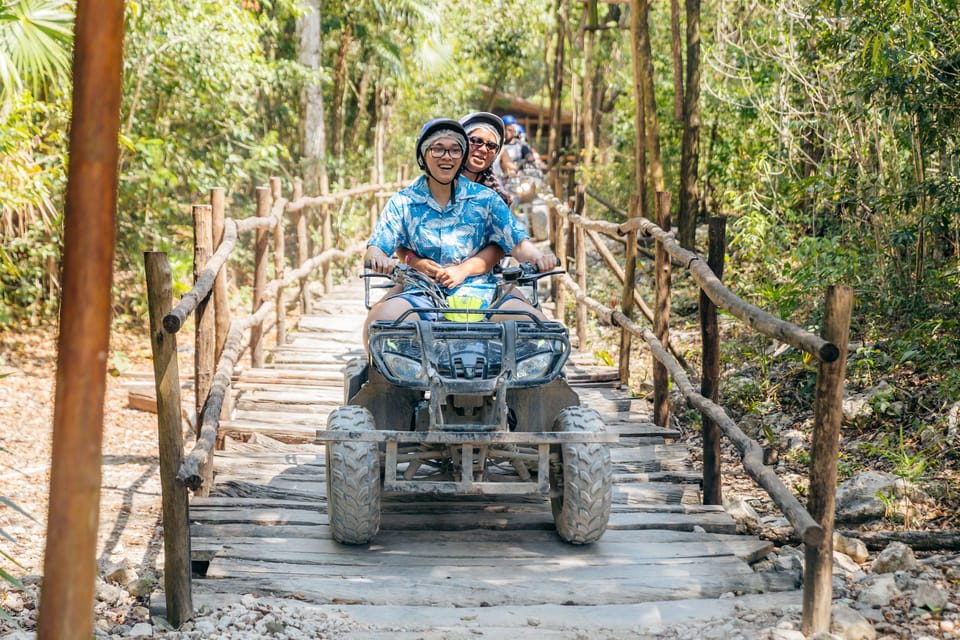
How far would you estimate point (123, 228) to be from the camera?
34.0 feet

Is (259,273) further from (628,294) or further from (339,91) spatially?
(339,91)

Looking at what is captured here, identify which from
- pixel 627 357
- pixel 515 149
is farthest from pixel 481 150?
pixel 515 149

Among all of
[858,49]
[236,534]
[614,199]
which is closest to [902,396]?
[858,49]

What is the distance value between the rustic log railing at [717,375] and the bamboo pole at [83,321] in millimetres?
2271

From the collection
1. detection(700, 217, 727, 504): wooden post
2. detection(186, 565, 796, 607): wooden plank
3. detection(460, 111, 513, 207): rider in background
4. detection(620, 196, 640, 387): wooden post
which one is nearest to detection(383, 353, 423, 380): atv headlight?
detection(186, 565, 796, 607): wooden plank

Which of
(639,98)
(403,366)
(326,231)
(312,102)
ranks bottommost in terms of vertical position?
(403,366)

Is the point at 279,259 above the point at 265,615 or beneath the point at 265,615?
above

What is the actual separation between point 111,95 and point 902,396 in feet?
18.3

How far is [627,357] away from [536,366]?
113 inches

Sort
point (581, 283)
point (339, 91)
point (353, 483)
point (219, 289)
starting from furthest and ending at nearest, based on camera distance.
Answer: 1. point (339, 91)
2. point (581, 283)
3. point (219, 289)
4. point (353, 483)

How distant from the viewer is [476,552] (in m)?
4.13

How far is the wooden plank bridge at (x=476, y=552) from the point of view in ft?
11.9

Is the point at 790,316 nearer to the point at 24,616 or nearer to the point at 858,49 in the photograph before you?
the point at 858,49

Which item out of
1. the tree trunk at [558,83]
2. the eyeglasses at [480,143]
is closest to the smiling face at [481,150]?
the eyeglasses at [480,143]
